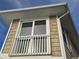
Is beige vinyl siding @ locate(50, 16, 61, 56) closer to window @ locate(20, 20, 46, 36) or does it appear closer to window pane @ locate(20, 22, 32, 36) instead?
window @ locate(20, 20, 46, 36)

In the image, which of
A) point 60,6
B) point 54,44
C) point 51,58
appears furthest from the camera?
point 60,6

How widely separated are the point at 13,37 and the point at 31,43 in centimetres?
99

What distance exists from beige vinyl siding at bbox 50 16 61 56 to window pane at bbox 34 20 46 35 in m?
0.40

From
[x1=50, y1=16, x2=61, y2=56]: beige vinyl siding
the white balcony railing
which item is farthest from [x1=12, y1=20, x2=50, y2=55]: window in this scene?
[x1=50, y1=16, x2=61, y2=56]: beige vinyl siding

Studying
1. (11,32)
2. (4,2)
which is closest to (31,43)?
(11,32)

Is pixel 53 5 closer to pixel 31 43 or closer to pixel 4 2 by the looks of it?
pixel 31 43

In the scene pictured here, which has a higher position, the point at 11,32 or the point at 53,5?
the point at 53,5

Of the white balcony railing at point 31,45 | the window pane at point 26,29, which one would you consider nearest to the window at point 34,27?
the window pane at point 26,29

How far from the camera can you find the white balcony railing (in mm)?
5148

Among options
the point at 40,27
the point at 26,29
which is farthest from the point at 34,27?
the point at 26,29

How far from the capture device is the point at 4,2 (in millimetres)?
8820

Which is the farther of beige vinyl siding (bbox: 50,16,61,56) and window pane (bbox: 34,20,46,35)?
window pane (bbox: 34,20,46,35)

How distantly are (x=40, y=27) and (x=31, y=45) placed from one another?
1240mm

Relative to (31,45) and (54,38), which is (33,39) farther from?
(54,38)
